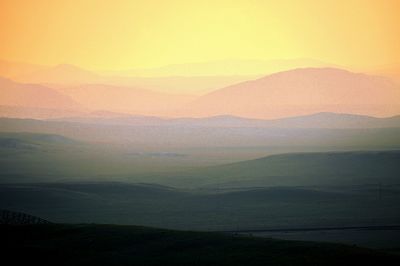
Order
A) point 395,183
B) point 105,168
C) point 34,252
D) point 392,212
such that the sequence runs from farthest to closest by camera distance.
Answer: point 105,168
point 395,183
point 392,212
point 34,252

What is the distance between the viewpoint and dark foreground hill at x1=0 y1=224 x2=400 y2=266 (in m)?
41.1

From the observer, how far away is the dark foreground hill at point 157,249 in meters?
41.1

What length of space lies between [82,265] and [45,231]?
10.1 m

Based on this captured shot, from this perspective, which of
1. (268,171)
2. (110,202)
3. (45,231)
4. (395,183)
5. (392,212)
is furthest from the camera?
(268,171)

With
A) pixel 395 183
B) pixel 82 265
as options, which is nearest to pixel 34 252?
pixel 82 265

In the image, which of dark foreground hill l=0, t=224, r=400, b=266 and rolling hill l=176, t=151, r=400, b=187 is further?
rolling hill l=176, t=151, r=400, b=187

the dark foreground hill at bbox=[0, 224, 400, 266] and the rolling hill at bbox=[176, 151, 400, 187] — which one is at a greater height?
the rolling hill at bbox=[176, 151, 400, 187]

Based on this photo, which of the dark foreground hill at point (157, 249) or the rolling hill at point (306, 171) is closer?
the dark foreground hill at point (157, 249)

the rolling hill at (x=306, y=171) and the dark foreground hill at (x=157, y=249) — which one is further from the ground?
the rolling hill at (x=306, y=171)

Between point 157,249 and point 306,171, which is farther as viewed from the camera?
point 306,171

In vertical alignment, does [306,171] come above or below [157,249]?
above

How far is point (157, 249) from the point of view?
45688 millimetres

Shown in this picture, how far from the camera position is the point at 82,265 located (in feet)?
140

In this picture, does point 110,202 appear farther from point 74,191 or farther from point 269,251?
point 269,251
